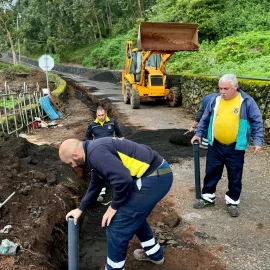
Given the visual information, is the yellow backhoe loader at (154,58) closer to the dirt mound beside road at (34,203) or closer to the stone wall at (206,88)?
the stone wall at (206,88)

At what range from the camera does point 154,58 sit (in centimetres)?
1481

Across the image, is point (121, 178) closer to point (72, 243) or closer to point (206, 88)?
point (72, 243)

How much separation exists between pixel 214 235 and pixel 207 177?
93 cm

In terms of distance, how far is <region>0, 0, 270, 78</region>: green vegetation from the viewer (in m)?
15.1

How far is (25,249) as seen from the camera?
347cm

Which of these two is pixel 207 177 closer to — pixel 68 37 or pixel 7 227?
pixel 7 227

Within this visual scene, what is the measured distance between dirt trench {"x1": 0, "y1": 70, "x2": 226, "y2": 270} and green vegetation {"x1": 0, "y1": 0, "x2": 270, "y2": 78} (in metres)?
6.82

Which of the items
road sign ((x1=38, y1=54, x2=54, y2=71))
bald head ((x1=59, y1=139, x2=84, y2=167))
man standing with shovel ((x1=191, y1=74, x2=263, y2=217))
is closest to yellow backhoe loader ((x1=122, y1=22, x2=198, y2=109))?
road sign ((x1=38, y1=54, x2=54, y2=71))

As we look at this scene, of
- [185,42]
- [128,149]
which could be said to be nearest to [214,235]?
[128,149]

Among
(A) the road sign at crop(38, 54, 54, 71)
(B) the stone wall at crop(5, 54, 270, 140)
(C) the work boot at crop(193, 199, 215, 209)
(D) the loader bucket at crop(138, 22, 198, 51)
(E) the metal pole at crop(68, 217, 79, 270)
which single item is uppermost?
(D) the loader bucket at crop(138, 22, 198, 51)

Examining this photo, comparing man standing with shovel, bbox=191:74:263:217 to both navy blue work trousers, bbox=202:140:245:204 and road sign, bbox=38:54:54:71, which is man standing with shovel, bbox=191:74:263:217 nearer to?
navy blue work trousers, bbox=202:140:245:204

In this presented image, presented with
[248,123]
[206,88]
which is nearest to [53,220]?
[248,123]

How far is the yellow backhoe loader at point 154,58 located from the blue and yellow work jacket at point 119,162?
996 centimetres

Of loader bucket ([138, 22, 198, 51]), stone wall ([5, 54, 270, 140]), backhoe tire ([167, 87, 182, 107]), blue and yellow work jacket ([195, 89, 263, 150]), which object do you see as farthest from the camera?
backhoe tire ([167, 87, 182, 107])
